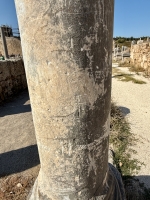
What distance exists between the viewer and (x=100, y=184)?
1.68 m

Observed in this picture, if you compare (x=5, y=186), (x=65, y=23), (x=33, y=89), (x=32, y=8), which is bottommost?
(x=5, y=186)

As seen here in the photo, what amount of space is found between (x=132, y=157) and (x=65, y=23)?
3.32 m

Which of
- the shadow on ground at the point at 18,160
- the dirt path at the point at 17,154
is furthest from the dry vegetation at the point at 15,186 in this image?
the shadow on ground at the point at 18,160

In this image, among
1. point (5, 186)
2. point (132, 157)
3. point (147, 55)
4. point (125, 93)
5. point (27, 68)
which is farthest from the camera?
point (147, 55)

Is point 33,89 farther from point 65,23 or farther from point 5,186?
point 5,186

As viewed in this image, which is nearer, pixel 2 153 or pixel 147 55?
pixel 2 153

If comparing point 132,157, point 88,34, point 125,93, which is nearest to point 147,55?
point 125,93

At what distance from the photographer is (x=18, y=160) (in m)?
3.64

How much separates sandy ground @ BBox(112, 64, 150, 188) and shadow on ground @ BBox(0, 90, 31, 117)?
151 inches

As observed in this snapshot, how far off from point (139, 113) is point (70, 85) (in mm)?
5276

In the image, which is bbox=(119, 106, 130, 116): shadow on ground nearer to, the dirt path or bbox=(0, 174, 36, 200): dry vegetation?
the dirt path

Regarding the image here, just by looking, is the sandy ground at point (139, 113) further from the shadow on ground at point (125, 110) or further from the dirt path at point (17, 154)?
the dirt path at point (17, 154)

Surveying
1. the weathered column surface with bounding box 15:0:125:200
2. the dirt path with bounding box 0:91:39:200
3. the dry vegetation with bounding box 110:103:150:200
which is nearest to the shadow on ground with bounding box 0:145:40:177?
the dirt path with bounding box 0:91:39:200

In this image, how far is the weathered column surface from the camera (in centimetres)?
110
